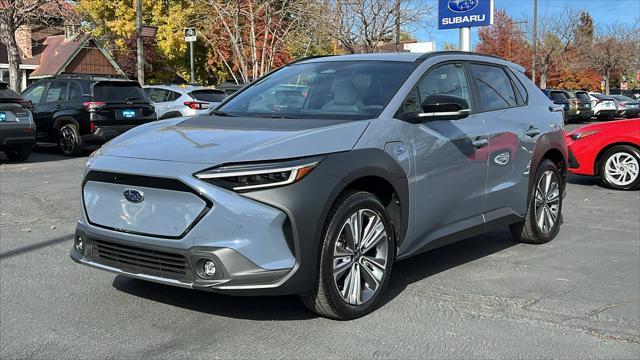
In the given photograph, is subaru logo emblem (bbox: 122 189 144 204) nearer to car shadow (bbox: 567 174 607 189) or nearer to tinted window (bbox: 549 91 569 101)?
car shadow (bbox: 567 174 607 189)

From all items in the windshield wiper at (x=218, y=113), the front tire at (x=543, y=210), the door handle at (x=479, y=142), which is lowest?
the front tire at (x=543, y=210)

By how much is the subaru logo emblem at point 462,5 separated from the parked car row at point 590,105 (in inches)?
492

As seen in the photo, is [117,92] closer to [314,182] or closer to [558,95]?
[314,182]

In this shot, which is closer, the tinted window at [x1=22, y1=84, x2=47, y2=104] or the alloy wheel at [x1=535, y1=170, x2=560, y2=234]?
the alloy wheel at [x1=535, y1=170, x2=560, y2=234]

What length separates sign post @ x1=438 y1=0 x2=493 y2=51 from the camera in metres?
15.6

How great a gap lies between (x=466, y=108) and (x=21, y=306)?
3.43 m

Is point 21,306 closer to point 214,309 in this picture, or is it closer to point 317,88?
point 214,309

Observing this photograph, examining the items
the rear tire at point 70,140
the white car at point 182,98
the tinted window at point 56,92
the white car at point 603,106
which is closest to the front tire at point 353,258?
the rear tire at point 70,140

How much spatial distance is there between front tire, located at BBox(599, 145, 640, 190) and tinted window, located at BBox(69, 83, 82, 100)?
431 inches

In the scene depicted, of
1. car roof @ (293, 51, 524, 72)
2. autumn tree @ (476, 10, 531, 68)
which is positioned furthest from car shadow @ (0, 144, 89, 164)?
autumn tree @ (476, 10, 531, 68)

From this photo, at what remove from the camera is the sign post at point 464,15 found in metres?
15.6

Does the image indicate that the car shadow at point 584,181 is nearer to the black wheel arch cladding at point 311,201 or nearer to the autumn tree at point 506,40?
the black wheel arch cladding at point 311,201

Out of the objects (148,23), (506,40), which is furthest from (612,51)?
(148,23)

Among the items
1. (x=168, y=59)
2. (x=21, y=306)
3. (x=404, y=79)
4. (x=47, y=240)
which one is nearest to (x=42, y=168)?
(x=47, y=240)
